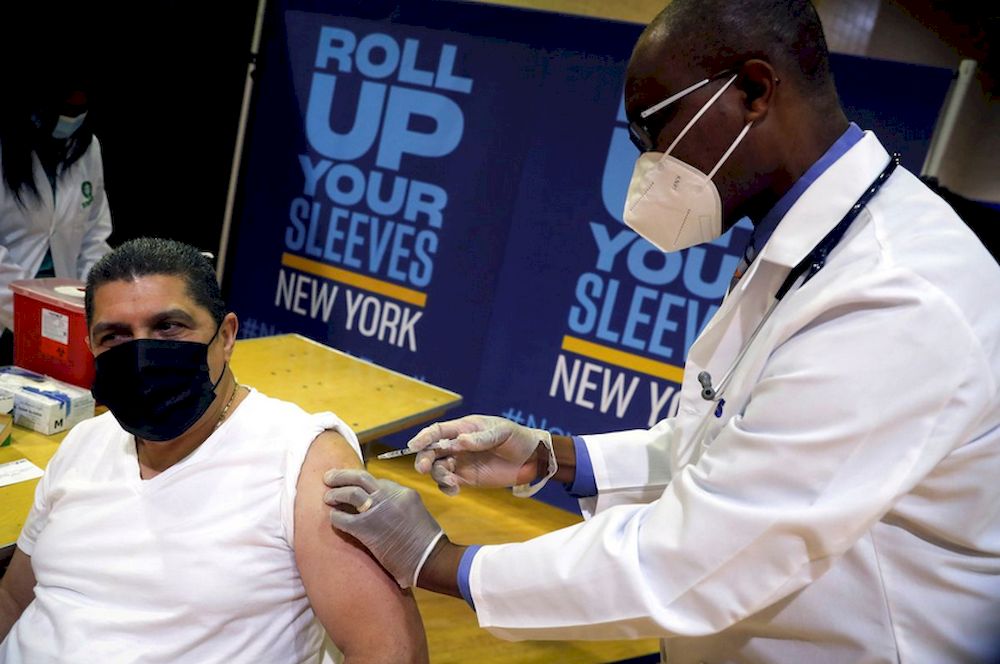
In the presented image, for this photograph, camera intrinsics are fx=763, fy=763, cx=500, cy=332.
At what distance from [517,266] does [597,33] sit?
3.52 ft

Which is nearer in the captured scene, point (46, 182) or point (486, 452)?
point (486, 452)

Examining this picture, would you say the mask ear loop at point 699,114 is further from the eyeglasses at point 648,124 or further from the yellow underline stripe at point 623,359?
the yellow underline stripe at point 623,359

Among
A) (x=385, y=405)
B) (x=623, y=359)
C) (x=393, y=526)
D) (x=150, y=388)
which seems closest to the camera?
(x=393, y=526)

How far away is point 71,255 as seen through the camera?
293 cm

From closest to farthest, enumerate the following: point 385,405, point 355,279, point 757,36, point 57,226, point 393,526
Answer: point 757,36 → point 393,526 → point 385,405 → point 57,226 → point 355,279

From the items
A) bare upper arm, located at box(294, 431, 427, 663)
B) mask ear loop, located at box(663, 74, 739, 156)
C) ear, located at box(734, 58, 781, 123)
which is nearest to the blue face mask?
bare upper arm, located at box(294, 431, 427, 663)

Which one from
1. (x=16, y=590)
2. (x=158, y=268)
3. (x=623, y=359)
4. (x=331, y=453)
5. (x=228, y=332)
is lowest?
(x=16, y=590)

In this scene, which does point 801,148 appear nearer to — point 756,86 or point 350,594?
point 756,86

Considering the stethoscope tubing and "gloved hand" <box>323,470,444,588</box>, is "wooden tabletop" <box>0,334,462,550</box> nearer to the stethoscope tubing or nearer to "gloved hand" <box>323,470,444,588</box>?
"gloved hand" <box>323,470,444,588</box>

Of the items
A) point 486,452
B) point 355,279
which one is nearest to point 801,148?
point 486,452

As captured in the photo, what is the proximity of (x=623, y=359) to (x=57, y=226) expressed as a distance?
2297 millimetres

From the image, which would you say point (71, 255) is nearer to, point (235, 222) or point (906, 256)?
point (235, 222)

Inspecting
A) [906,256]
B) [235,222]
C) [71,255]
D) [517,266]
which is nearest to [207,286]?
[906,256]

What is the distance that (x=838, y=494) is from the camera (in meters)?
0.85
